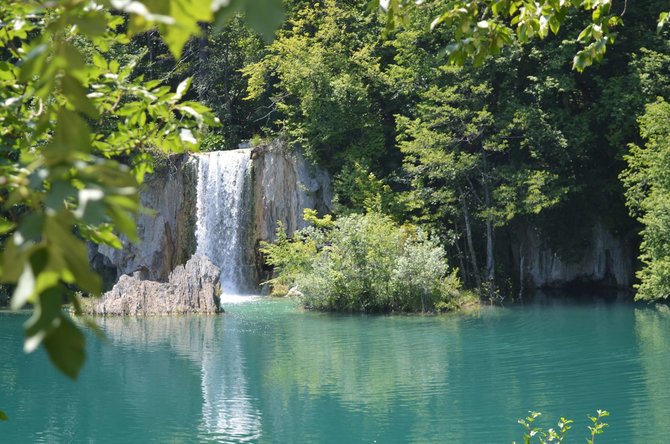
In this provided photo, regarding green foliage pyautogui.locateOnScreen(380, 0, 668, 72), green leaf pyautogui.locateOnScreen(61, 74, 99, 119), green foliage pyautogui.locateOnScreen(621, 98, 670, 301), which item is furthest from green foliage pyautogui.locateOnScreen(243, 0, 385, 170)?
green leaf pyautogui.locateOnScreen(61, 74, 99, 119)

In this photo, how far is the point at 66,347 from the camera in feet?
3.11

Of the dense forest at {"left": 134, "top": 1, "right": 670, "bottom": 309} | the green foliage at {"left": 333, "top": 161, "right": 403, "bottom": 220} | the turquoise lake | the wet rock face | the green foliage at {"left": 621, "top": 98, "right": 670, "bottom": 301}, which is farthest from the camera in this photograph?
the green foliage at {"left": 333, "top": 161, "right": 403, "bottom": 220}

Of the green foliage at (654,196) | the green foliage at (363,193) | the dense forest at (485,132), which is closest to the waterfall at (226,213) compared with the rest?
the dense forest at (485,132)

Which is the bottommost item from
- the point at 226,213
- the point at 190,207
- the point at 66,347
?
the point at 66,347

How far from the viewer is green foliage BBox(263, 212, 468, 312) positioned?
19422mm

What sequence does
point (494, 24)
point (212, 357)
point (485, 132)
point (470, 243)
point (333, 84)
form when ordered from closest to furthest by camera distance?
point (494, 24)
point (212, 357)
point (470, 243)
point (485, 132)
point (333, 84)

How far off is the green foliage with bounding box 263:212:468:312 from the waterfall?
542cm

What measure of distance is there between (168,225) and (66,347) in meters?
25.8

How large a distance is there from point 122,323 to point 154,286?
1.79m

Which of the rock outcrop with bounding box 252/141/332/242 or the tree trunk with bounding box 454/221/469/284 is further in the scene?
the rock outcrop with bounding box 252/141/332/242

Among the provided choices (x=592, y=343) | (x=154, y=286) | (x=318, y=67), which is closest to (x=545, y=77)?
(x=318, y=67)

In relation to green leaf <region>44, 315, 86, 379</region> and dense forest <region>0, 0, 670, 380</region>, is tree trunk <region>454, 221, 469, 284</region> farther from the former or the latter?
green leaf <region>44, 315, 86, 379</region>

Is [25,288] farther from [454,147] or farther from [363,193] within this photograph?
[363,193]

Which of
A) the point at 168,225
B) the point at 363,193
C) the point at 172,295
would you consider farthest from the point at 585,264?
the point at 168,225
